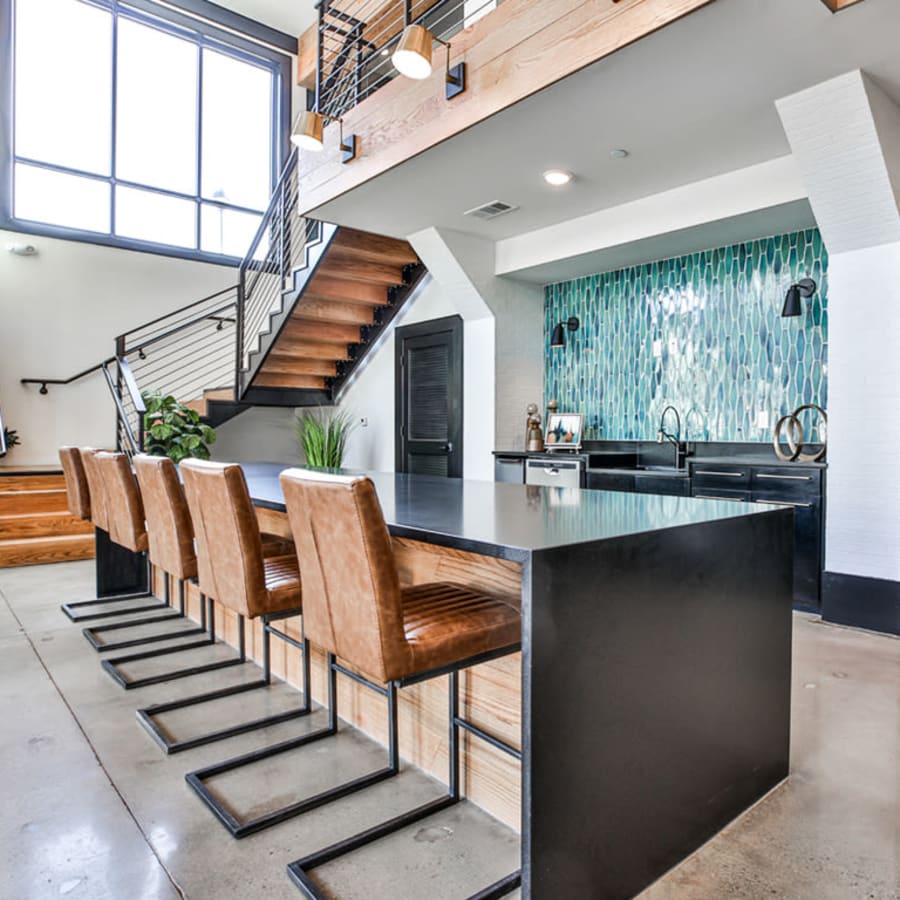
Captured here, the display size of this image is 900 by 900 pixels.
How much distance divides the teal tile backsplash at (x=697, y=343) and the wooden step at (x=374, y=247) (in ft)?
4.44

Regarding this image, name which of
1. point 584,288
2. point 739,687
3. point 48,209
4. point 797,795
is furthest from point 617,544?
point 48,209

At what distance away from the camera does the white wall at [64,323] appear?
250 inches

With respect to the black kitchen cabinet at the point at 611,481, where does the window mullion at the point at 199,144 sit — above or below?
above

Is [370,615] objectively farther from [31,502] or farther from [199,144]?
[199,144]

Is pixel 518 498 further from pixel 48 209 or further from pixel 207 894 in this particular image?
pixel 48 209

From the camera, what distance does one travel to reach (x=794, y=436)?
13.9ft

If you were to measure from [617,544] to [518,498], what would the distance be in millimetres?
835

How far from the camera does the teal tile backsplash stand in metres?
4.32

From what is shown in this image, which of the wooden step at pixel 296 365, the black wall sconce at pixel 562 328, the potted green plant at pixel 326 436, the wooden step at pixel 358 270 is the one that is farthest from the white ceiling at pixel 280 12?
the black wall sconce at pixel 562 328

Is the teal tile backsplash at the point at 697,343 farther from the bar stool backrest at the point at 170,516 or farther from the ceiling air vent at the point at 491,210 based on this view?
the bar stool backrest at the point at 170,516

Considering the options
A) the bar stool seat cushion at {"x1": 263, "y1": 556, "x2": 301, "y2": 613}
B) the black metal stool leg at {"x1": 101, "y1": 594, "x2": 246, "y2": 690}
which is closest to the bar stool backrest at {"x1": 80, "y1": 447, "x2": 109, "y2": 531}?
the black metal stool leg at {"x1": 101, "y1": 594, "x2": 246, "y2": 690}

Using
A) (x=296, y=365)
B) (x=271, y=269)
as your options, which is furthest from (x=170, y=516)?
(x=271, y=269)

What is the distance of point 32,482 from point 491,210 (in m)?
4.17

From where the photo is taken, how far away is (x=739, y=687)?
1819 mm
